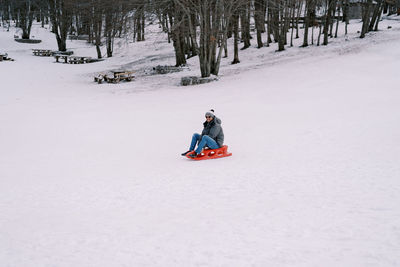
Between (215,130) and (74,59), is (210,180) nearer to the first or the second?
(215,130)

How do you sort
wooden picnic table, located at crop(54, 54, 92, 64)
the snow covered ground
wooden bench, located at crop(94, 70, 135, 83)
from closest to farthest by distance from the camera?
the snow covered ground → wooden bench, located at crop(94, 70, 135, 83) → wooden picnic table, located at crop(54, 54, 92, 64)

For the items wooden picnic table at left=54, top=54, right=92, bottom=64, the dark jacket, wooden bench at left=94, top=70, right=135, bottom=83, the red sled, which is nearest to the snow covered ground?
the red sled

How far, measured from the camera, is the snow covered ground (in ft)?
13.5

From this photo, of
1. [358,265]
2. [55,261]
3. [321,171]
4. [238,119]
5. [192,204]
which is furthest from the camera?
[238,119]

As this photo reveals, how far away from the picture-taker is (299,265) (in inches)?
143

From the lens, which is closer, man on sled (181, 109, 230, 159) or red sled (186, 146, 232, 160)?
man on sled (181, 109, 230, 159)

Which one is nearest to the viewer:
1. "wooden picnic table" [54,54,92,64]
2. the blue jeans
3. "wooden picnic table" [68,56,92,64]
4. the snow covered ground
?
the snow covered ground

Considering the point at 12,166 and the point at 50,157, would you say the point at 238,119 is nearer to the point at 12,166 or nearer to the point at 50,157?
the point at 50,157

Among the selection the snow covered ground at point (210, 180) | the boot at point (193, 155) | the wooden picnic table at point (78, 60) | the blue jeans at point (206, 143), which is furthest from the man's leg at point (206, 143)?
the wooden picnic table at point (78, 60)

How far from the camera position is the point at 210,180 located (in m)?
6.84

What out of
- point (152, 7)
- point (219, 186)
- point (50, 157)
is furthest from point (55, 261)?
point (152, 7)

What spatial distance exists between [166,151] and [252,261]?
6.10 m

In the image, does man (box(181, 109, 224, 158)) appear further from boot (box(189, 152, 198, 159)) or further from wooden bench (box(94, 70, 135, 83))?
wooden bench (box(94, 70, 135, 83))

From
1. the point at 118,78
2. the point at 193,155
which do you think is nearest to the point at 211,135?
the point at 193,155
